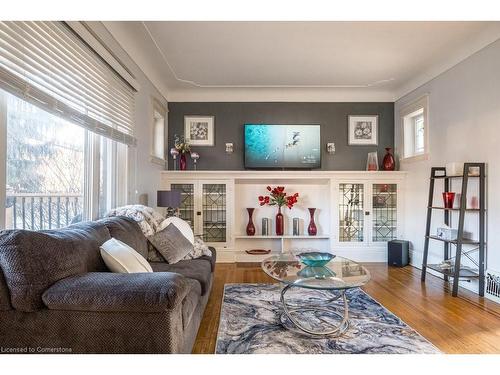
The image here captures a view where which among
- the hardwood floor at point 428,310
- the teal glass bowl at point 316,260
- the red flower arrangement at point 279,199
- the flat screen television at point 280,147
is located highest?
the flat screen television at point 280,147

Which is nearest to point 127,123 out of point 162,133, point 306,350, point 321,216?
point 162,133

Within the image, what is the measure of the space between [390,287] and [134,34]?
12.7 feet

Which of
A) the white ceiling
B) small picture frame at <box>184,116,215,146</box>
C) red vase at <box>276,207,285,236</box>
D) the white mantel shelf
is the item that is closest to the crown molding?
the white ceiling

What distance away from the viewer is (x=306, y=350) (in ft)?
6.29

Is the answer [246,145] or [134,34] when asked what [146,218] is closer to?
[134,34]

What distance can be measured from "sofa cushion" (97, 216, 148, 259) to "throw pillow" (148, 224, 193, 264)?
4.4 inches

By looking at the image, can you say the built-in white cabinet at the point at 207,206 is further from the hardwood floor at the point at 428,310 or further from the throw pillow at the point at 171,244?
the throw pillow at the point at 171,244

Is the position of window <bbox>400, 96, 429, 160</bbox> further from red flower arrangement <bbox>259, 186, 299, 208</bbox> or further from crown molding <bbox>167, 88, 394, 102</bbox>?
red flower arrangement <bbox>259, 186, 299, 208</bbox>

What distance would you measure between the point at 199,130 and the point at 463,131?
3.58 meters

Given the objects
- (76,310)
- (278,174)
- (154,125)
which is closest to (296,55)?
(278,174)

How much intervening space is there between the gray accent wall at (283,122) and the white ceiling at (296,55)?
0.45 ft

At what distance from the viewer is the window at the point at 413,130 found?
421 centimetres

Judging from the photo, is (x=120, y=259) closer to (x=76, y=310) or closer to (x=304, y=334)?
(x=76, y=310)

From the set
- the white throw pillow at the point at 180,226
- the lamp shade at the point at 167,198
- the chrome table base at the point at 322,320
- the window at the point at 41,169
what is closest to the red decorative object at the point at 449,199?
the chrome table base at the point at 322,320
